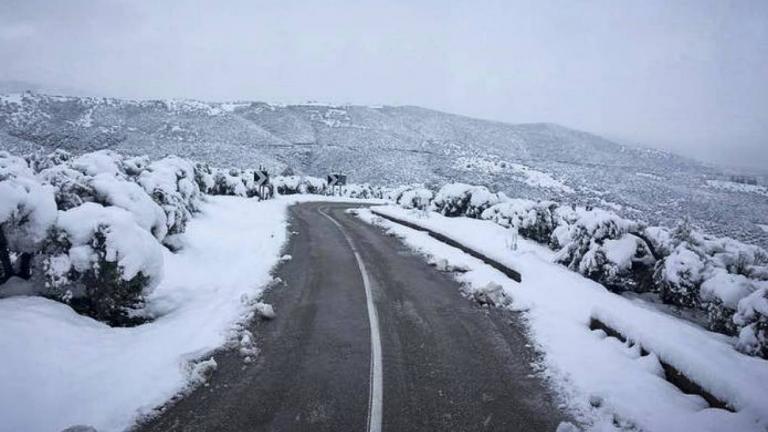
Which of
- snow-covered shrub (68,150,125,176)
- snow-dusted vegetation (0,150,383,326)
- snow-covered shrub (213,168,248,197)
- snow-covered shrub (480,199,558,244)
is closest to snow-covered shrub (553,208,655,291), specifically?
snow-covered shrub (480,199,558,244)

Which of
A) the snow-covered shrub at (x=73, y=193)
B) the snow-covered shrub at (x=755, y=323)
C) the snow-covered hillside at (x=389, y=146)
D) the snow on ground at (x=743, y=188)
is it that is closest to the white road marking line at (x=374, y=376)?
the snow-covered shrub at (x=755, y=323)

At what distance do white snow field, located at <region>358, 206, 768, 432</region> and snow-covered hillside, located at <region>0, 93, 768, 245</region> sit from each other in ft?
162

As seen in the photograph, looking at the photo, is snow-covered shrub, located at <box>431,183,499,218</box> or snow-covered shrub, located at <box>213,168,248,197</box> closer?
snow-covered shrub, located at <box>431,183,499,218</box>

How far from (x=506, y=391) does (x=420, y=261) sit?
7669 millimetres

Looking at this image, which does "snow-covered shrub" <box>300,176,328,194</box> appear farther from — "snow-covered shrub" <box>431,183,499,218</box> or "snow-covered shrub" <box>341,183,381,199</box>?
"snow-covered shrub" <box>431,183,499,218</box>

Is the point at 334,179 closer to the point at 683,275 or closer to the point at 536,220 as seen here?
the point at 536,220

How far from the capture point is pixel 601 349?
642 cm

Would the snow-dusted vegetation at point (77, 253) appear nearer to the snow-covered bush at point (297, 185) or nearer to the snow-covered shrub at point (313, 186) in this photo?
the snow-covered bush at point (297, 185)

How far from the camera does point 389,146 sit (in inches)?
5325

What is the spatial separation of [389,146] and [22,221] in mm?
131048

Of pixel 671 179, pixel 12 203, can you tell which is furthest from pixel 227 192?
pixel 671 179

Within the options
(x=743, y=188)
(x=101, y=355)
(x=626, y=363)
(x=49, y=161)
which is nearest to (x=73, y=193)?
(x=101, y=355)

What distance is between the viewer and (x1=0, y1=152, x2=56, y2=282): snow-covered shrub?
6.05 metres

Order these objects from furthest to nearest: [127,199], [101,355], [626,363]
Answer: [127,199] < [626,363] < [101,355]
